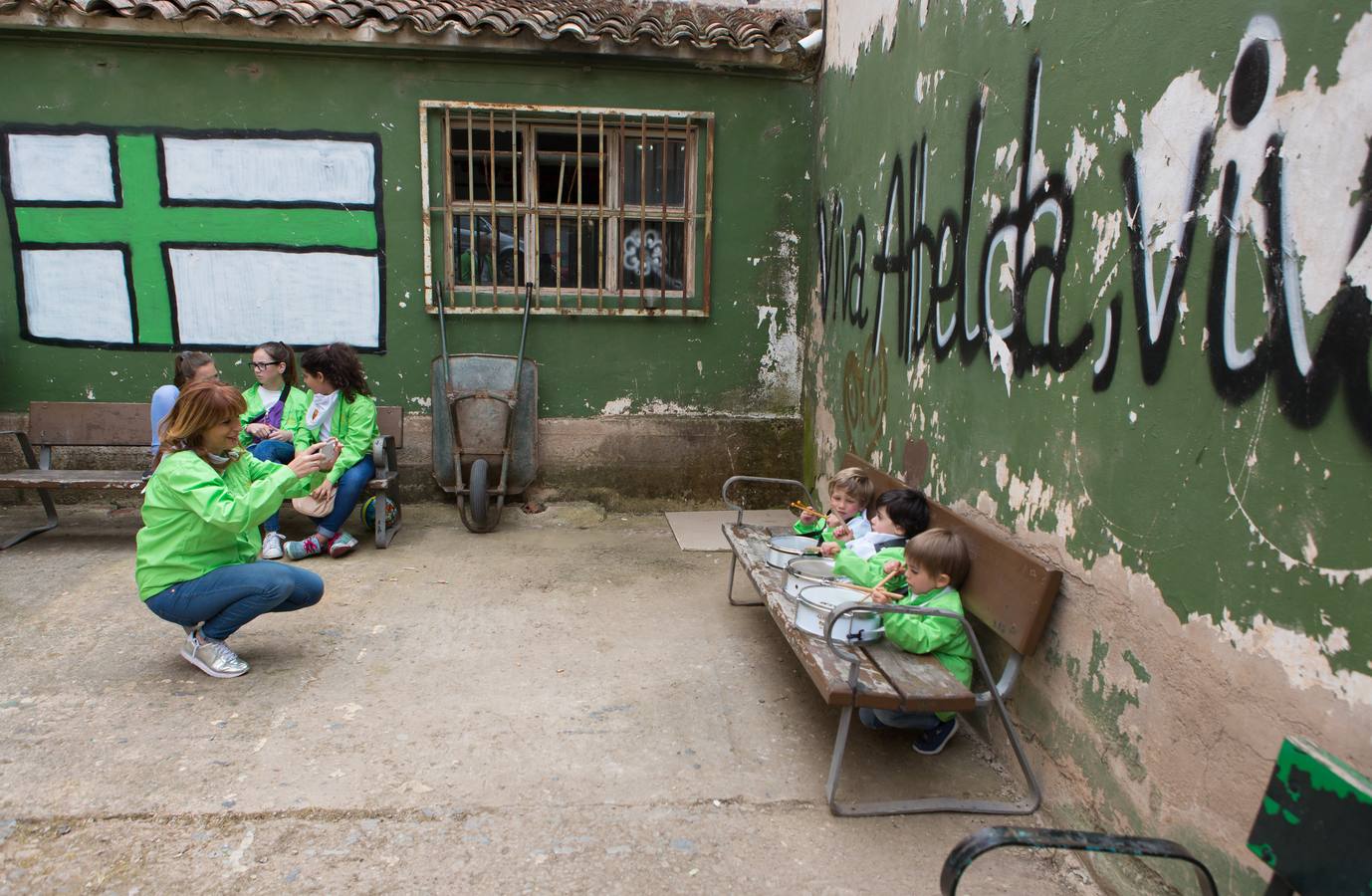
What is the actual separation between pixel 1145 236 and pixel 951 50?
5.73ft

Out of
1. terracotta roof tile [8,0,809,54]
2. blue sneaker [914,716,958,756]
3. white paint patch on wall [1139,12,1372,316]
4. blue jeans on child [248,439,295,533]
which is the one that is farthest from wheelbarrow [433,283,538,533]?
white paint patch on wall [1139,12,1372,316]

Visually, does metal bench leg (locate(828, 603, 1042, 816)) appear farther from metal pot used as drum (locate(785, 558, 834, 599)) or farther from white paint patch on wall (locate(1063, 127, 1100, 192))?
white paint patch on wall (locate(1063, 127, 1100, 192))

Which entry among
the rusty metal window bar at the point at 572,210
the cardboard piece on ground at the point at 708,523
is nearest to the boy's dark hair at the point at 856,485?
the cardboard piece on ground at the point at 708,523

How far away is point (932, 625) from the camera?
9.09 feet

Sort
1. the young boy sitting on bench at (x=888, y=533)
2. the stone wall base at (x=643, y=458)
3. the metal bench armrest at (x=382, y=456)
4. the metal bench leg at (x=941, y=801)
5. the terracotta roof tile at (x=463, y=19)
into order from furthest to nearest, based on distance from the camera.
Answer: the stone wall base at (x=643, y=458), the terracotta roof tile at (x=463, y=19), the metal bench armrest at (x=382, y=456), the young boy sitting on bench at (x=888, y=533), the metal bench leg at (x=941, y=801)

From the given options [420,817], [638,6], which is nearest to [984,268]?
[420,817]

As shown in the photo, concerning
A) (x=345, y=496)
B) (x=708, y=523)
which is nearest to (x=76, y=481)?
(x=345, y=496)

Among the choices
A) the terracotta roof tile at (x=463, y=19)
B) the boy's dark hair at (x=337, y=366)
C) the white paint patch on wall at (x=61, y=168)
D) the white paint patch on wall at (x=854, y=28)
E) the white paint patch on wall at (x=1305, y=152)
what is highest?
the terracotta roof tile at (x=463, y=19)

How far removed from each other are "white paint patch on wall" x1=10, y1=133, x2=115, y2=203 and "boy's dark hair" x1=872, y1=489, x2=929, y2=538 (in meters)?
5.80

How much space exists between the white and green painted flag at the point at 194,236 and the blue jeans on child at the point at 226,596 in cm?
310

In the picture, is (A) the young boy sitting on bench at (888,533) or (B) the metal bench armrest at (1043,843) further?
(A) the young boy sitting on bench at (888,533)

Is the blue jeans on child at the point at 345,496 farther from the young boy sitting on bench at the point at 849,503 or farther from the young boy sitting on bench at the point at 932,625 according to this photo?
the young boy sitting on bench at the point at 932,625

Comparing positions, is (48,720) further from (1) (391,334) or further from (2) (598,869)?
(1) (391,334)

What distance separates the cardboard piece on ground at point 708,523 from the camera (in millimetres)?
5469
